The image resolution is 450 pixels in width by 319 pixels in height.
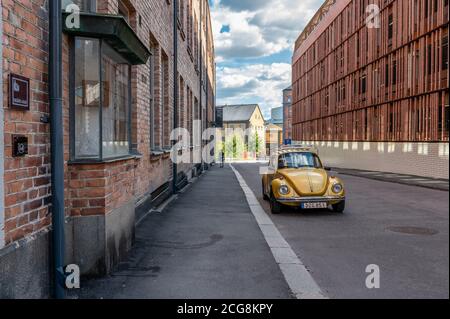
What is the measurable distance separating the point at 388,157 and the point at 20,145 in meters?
26.3

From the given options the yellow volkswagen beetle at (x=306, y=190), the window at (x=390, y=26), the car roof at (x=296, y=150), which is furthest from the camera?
the window at (x=390, y=26)

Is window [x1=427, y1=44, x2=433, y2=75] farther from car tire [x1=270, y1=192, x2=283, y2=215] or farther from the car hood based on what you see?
car tire [x1=270, y1=192, x2=283, y2=215]

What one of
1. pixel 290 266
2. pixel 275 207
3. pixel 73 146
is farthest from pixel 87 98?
pixel 275 207

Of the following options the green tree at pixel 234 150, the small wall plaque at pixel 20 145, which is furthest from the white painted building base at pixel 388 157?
the green tree at pixel 234 150

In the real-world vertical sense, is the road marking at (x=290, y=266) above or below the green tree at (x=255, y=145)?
below

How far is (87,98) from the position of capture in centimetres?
446

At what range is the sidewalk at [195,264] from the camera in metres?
4.07

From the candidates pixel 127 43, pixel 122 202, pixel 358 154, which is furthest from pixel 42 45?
pixel 358 154

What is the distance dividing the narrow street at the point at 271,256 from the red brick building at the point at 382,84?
5516mm

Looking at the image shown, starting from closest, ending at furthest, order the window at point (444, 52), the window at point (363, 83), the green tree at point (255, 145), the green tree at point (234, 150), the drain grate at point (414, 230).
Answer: the drain grate at point (414, 230) → the window at point (444, 52) → the window at point (363, 83) → the green tree at point (234, 150) → the green tree at point (255, 145)

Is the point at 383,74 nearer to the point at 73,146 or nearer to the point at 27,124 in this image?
the point at 73,146

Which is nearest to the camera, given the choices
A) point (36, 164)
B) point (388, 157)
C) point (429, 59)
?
point (36, 164)

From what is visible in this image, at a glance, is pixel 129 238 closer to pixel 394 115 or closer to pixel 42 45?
pixel 42 45

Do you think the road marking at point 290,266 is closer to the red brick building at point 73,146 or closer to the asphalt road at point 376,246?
the asphalt road at point 376,246
